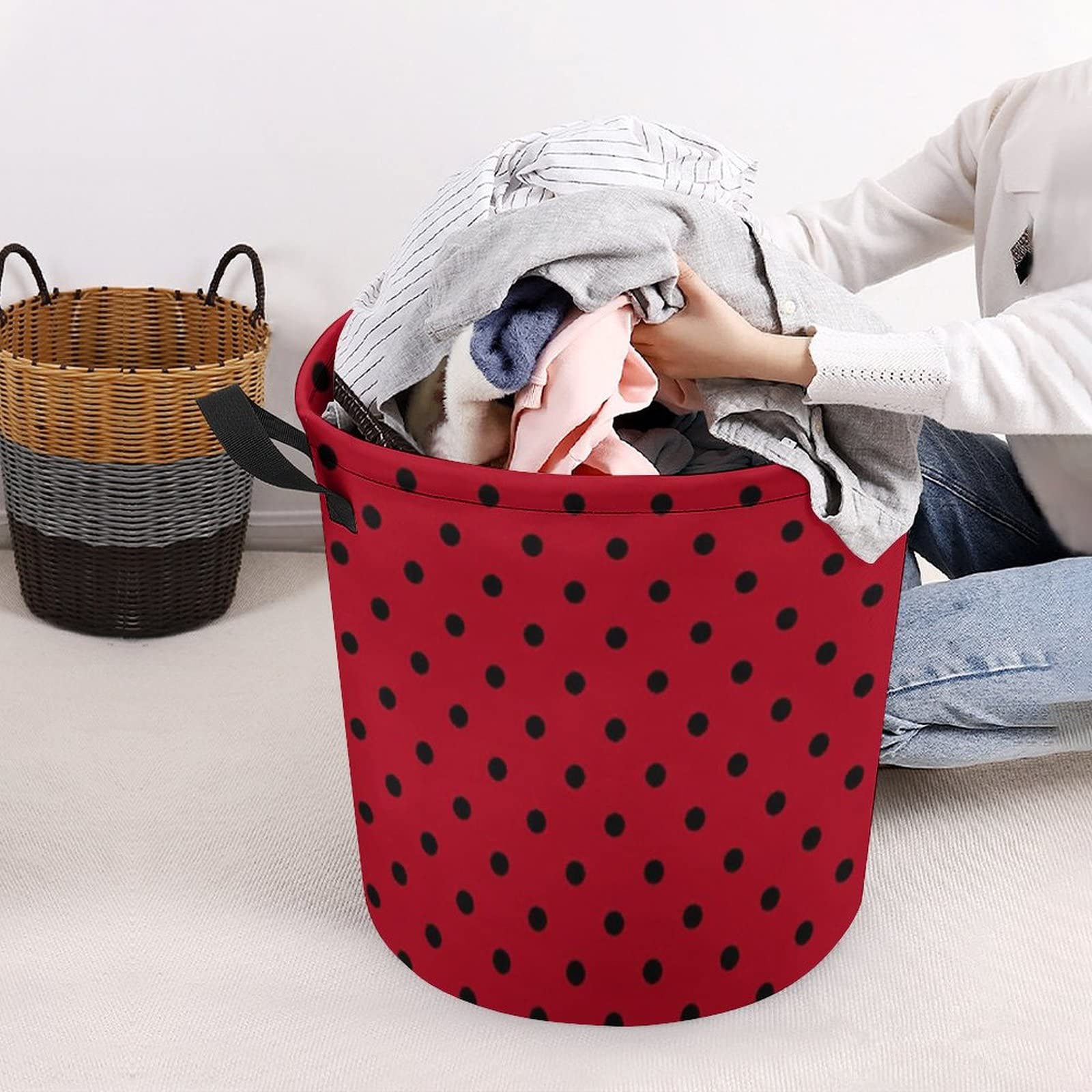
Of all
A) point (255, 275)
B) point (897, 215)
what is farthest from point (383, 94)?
point (897, 215)

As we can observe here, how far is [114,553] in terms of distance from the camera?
68.4 inches

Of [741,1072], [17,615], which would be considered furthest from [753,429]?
[17,615]

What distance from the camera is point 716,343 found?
3.10 feet

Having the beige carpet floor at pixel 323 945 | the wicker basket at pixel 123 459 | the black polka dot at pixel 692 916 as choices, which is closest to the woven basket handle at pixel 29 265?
the wicker basket at pixel 123 459

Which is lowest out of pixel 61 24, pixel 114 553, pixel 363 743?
pixel 114 553

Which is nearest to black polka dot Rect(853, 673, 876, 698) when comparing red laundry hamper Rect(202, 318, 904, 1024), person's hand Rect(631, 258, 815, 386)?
red laundry hamper Rect(202, 318, 904, 1024)

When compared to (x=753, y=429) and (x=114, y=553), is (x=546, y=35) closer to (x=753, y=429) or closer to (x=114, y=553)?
(x=114, y=553)

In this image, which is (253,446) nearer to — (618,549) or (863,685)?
(618,549)

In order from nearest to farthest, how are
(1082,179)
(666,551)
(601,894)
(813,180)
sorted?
1. (666,551)
2. (601,894)
3. (1082,179)
4. (813,180)

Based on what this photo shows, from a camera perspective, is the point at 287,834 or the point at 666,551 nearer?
the point at 666,551

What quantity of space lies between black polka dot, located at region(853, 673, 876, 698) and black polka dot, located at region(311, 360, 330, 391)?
0.47m

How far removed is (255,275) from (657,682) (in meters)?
1.06

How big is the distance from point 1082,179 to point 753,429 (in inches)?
19.5

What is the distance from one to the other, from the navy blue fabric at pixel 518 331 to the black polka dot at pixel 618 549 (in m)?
0.12
